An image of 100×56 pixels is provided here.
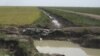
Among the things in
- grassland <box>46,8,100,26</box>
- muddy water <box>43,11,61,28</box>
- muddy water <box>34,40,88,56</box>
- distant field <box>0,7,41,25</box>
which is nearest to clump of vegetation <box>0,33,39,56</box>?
muddy water <box>34,40,88,56</box>

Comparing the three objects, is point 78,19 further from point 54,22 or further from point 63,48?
point 63,48

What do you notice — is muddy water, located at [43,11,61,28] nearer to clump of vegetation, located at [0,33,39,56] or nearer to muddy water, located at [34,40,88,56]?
muddy water, located at [34,40,88,56]

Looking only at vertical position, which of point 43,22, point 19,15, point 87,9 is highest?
point 87,9

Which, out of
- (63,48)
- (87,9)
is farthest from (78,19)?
(63,48)

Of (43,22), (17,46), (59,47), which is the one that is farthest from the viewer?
(43,22)

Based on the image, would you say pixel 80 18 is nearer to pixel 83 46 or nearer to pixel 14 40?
pixel 83 46

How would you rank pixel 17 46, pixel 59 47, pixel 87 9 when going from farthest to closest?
pixel 87 9
pixel 59 47
pixel 17 46

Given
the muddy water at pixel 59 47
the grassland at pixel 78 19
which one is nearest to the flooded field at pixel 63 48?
the muddy water at pixel 59 47

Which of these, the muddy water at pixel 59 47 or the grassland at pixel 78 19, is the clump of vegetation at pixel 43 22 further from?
the muddy water at pixel 59 47
